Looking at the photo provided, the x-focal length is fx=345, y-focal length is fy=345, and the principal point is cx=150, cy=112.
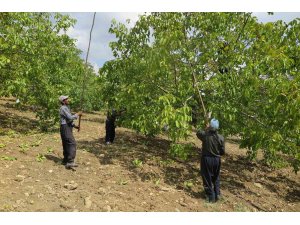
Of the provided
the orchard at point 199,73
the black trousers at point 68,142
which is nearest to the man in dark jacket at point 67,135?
the black trousers at point 68,142

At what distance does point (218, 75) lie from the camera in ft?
28.8

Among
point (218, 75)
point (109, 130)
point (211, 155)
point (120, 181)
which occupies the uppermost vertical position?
point (218, 75)

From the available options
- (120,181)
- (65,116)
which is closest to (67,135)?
(65,116)

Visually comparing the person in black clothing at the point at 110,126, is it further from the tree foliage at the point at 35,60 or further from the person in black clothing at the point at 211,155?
the person in black clothing at the point at 211,155

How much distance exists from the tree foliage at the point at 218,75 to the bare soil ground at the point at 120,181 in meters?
1.18

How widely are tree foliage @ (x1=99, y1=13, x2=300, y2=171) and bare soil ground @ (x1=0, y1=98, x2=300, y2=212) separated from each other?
3.86 feet

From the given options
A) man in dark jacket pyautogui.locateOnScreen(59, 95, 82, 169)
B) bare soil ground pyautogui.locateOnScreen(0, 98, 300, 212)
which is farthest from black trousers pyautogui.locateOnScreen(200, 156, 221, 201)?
man in dark jacket pyautogui.locateOnScreen(59, 95, 82, 169)

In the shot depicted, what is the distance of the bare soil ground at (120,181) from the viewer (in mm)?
6668

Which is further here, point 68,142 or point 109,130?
point 109,130

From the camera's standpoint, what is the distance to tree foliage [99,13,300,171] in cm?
774

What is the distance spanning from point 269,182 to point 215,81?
3965 millimetres

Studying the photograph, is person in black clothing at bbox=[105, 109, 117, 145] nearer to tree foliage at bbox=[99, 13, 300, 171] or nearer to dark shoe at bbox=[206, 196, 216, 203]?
tree foliage at bbox=[99, 13, 300, 171]

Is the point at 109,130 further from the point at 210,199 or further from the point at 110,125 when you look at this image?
→ the point at 210,199

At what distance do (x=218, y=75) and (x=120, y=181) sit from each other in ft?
11.8
